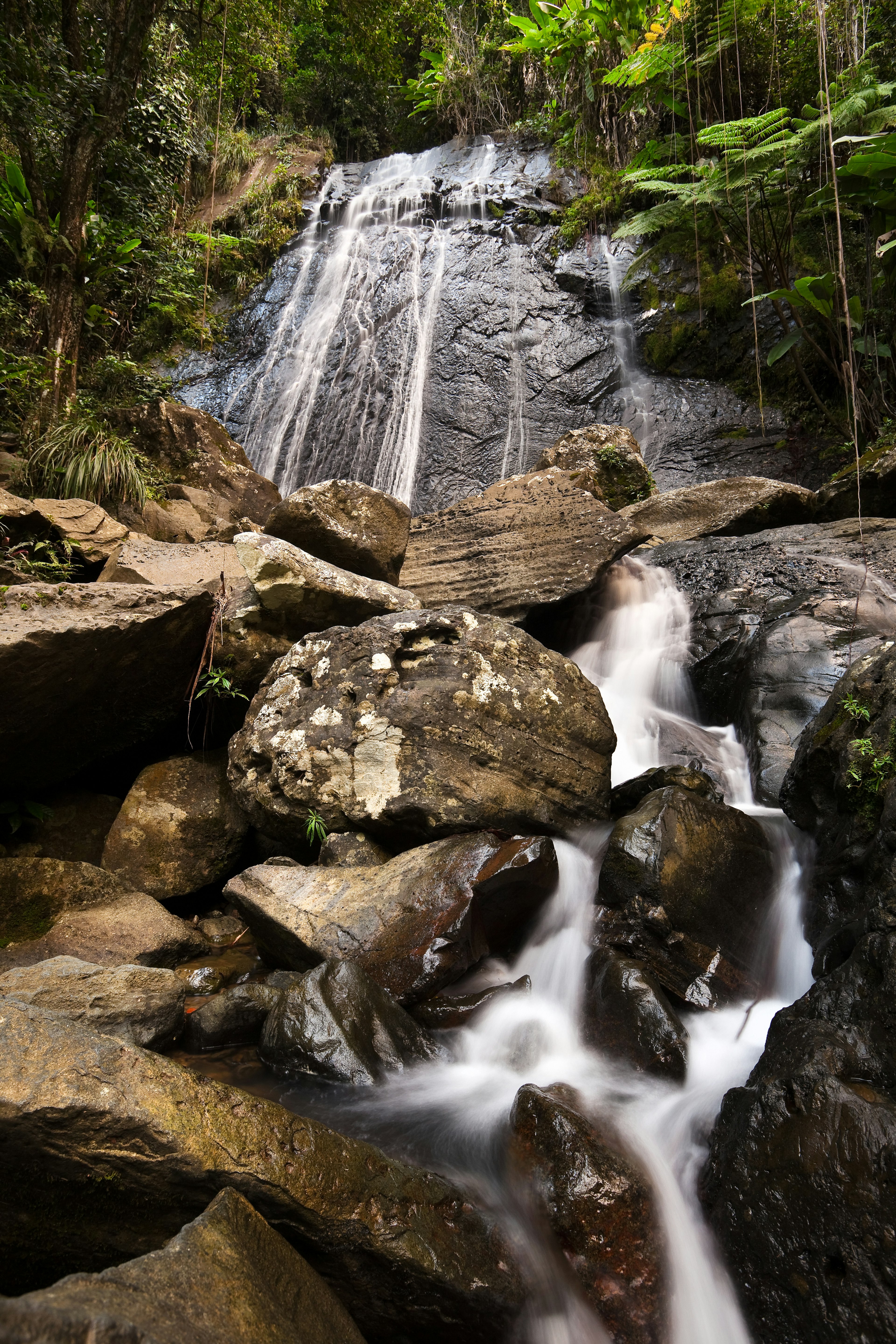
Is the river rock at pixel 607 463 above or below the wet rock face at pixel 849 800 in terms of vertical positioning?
above

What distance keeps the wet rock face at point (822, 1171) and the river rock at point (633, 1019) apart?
0.45 meters

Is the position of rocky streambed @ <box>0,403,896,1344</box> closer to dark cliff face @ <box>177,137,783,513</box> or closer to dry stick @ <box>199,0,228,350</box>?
dry stick @ <box>199,0,228,350</box>

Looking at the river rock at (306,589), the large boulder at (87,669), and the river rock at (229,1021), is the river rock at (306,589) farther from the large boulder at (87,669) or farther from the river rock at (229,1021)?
the river rock at (229,1021)

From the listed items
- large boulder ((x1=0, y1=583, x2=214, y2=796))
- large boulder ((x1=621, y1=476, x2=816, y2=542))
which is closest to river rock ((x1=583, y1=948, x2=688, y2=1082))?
large boulder ((x1=0, y1=583, x2=214, y2=796))

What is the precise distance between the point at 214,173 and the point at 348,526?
1241cm

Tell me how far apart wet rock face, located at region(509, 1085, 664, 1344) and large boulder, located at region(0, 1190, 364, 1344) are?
0.72 metres

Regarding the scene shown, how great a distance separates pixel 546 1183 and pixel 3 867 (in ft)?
9.96

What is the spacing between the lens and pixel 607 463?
878 cm

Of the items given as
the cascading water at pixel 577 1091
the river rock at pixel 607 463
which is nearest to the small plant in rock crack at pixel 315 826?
the cascading water at pixel 577 1091

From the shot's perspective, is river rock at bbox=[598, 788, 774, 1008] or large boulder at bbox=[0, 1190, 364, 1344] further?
river rock at bbox=[598, 788, 774, 1008]

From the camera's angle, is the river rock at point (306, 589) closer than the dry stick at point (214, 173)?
Yes

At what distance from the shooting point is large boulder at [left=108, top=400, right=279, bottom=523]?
7.89 metres

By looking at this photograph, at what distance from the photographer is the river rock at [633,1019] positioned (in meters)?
2.76

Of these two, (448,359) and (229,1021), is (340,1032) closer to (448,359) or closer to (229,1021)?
(229,1021)
